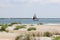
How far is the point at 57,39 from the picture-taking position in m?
28.9

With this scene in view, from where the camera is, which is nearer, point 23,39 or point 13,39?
point 23,39

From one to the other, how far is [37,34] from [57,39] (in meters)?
5.53

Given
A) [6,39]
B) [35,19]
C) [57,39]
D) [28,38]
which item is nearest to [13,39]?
[6,39]

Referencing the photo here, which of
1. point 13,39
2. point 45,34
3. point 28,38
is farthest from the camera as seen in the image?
point 45,34

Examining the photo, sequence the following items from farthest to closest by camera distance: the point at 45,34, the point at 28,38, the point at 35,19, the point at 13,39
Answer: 1. the point at 35,19
2. the point at 45,34
3. the point at 13,39
4. the point at 28,38

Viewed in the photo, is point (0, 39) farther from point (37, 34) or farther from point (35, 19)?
point (35, 19)

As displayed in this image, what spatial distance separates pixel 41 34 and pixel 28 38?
20.8ft

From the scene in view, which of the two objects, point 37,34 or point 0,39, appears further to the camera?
point 37,34

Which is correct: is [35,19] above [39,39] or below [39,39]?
below

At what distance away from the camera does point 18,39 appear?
28.8 meters

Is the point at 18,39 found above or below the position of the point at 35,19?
above

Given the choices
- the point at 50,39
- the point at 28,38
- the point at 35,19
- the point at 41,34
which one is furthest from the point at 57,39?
the point at 35,19

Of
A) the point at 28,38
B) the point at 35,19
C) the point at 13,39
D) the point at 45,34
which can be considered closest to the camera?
the point at 28,38

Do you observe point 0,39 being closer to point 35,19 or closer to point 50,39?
point 50,39
